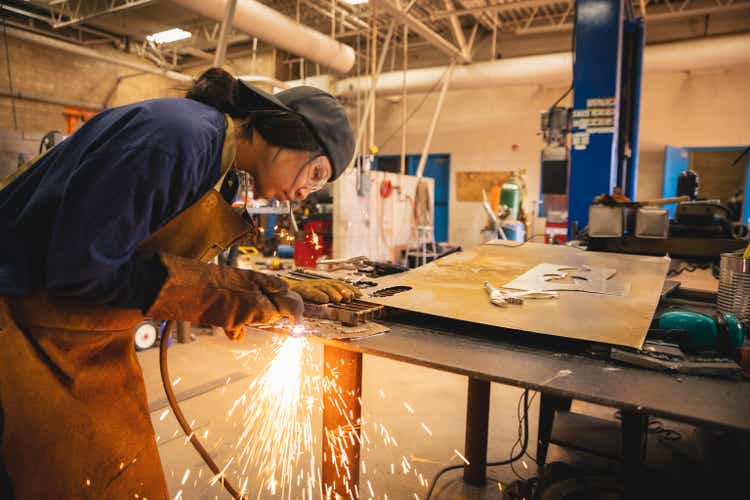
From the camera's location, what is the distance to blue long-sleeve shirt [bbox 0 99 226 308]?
2.81ft

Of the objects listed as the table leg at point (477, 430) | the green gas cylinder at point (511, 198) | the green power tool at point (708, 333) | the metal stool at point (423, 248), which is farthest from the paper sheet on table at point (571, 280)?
the green gas cylinder at point (511, 198)

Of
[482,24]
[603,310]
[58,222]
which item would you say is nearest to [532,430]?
[603,310]

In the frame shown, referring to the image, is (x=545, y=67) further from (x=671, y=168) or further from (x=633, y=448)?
(x=633, y=448)

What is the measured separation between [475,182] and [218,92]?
9.19 m

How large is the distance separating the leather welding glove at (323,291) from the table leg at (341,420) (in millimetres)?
143

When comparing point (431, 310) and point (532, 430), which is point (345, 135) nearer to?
point (431, 310)

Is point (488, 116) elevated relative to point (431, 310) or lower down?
elevated

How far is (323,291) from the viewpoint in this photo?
1395 millimetres

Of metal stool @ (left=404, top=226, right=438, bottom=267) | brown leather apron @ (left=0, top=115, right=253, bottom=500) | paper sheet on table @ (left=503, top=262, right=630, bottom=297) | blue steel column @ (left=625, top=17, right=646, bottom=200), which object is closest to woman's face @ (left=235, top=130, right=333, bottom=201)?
brown leather apron @ (left=0, top=115, right=253, bottom=500)

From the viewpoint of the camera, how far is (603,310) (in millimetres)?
1413

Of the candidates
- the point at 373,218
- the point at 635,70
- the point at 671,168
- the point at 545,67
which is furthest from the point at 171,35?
the point at 671,168

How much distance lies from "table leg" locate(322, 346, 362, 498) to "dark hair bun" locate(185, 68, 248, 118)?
70cm

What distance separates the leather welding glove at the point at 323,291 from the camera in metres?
1.37

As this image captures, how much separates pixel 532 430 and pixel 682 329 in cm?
184
